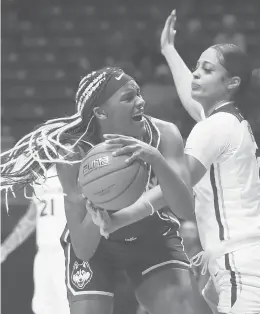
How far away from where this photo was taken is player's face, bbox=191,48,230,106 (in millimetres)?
3268

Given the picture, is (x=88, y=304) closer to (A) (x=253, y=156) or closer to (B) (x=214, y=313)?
(B) (x=214, y=313)

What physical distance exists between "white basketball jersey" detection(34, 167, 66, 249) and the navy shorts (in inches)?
76.1

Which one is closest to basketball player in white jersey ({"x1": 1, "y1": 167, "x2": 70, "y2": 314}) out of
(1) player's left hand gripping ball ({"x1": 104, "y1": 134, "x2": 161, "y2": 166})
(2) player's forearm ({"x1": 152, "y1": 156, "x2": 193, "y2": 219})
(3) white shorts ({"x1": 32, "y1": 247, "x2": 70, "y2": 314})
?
(3) white shorts ({"x1": 32, "y1": 247, "x2": 70, "y2": 314})

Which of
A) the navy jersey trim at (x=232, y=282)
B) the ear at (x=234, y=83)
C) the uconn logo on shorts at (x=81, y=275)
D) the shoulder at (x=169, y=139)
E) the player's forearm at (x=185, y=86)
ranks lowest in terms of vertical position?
the navy jersey trim at (x=232, y=282)

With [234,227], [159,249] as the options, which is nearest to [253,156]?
[234,227]

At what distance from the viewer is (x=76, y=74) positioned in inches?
337

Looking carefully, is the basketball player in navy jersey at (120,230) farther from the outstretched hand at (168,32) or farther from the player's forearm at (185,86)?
the outstretched hand at (168,32)

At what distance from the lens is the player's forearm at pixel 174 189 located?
270cm

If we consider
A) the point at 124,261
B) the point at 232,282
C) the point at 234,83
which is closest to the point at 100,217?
the point at 124,261

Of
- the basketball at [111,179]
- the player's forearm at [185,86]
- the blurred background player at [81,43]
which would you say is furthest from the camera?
the blurred background player at [81,43]

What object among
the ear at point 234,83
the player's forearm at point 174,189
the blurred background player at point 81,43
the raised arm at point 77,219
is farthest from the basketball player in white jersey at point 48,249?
the blurred background player at point 81,43

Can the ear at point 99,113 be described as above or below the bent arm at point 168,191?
above

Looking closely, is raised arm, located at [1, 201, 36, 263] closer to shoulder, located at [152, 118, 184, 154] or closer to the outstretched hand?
the outstretched hand

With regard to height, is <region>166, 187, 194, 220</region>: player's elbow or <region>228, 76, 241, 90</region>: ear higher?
<region>228, 76, 241, 90</region>: ear
